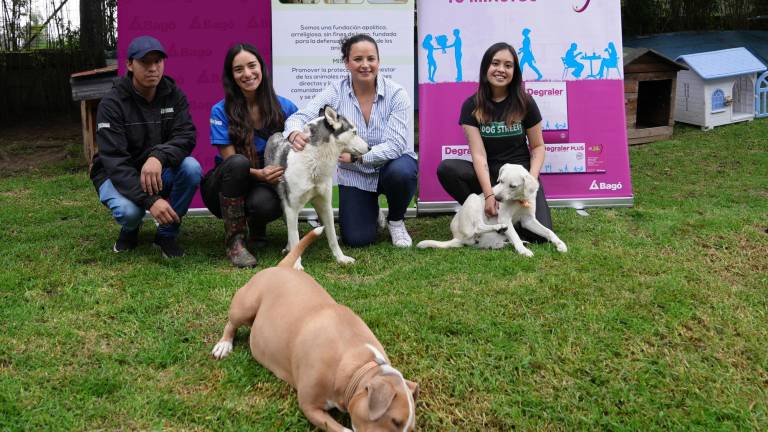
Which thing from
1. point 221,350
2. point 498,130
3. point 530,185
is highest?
point 498,130

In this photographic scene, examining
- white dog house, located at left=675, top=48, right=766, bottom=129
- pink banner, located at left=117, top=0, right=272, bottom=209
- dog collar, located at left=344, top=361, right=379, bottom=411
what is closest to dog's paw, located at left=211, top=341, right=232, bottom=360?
dog collar, located at left=344, top=361, right=379, bottom=411

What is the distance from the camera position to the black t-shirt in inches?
194

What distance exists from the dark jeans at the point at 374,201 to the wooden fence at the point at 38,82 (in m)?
7.01

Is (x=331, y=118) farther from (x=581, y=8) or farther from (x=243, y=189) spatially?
(x=581, y=8)

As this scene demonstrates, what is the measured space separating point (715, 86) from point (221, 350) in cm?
832

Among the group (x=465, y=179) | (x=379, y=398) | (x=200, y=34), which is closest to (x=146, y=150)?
(x=200, y=34)

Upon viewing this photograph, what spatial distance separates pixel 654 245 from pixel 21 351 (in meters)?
3.81

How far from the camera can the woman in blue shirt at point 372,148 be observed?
15.5 feet

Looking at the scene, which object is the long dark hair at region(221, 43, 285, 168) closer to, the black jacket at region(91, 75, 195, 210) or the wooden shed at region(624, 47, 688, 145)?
the black jacket at region(91, 75, 195, 210)

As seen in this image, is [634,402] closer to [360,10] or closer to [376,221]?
[376,221]

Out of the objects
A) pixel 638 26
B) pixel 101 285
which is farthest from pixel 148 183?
pixel 638 26

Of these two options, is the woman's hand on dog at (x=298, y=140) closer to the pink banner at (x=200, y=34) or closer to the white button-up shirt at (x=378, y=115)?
the white button-up shirt at (x=378, y=115)

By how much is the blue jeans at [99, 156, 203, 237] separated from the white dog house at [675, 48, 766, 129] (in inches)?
278

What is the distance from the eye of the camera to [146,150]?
4.50m
